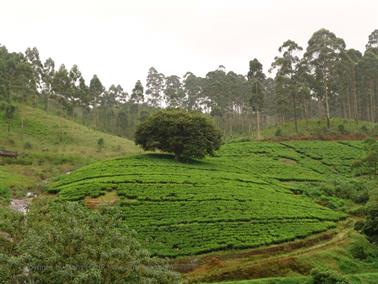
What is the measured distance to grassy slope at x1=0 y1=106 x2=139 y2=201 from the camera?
60894mm

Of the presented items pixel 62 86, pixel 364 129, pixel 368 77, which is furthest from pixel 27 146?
pixel 368 77

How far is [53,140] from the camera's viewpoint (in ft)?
287

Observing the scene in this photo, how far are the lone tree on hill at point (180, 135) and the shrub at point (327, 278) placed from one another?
115ft

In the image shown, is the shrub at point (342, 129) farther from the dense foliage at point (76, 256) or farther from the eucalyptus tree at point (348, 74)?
the dense foliage at point (76, 256)

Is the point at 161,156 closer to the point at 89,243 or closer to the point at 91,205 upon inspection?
the point at 91,205

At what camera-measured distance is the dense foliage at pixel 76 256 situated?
65.2 ft

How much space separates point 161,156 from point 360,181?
2788cm

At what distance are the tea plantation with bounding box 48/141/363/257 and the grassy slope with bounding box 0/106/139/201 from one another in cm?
564

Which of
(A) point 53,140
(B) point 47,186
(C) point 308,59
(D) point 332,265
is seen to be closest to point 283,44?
(C) point 308,59

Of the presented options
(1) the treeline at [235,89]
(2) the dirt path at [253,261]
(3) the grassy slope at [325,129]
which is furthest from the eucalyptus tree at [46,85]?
(2) the dirt path at [253,261]

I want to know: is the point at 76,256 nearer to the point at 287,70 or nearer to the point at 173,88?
the point at 287,70

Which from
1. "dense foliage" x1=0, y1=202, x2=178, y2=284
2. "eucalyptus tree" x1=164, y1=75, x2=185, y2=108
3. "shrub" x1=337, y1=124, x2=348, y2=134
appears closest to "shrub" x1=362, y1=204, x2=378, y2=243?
"dense foliage" x1=0, y1=202, x2=178, y2=284

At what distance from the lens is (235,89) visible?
12006 centimetres

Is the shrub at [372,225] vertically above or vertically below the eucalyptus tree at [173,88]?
below
